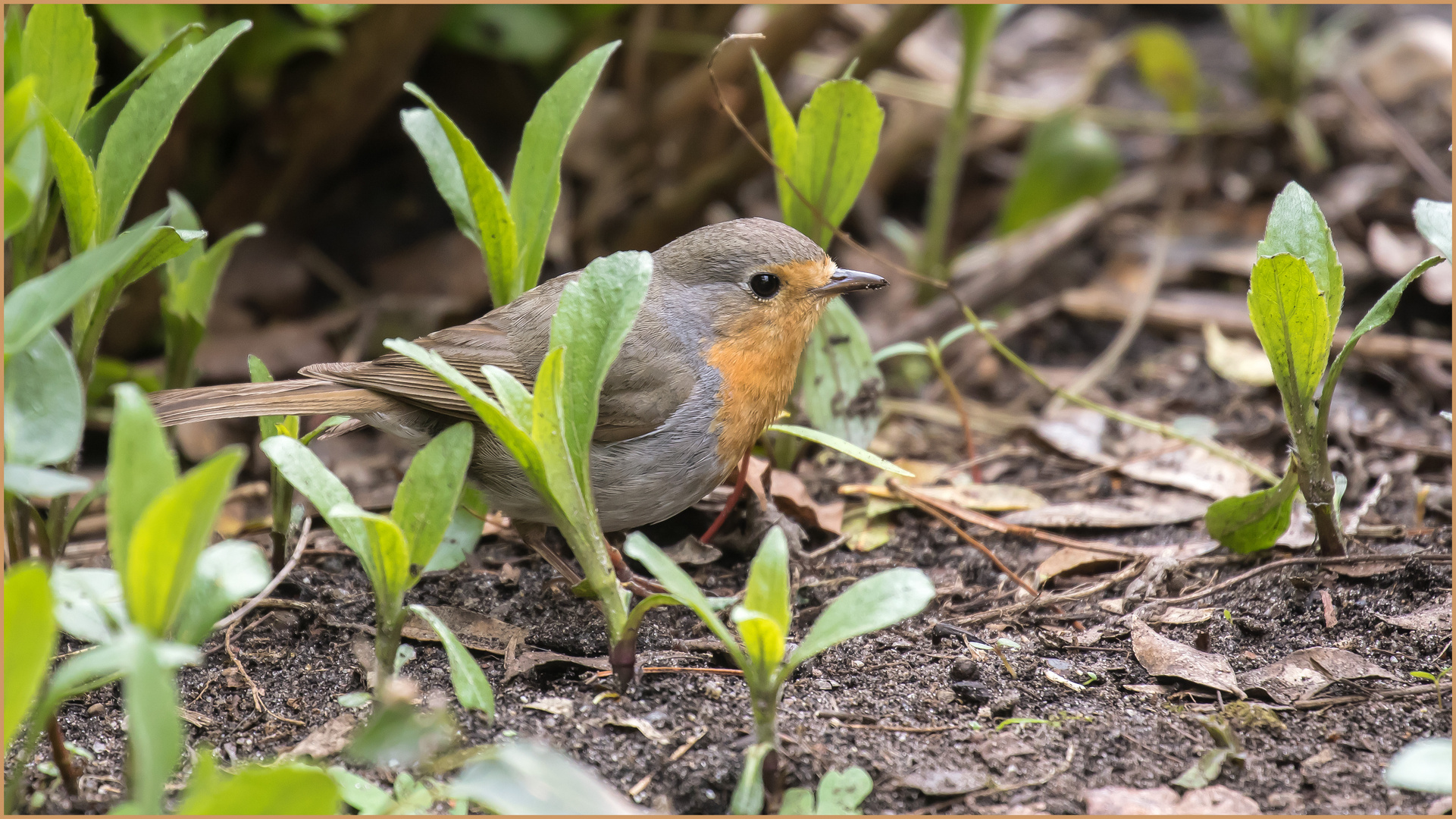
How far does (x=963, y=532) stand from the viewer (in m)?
3.53

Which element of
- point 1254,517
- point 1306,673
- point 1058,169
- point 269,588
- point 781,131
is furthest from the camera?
point 1058,169

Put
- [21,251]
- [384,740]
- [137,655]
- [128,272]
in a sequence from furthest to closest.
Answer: [21,251] < [128,272] < [384,740] < [137,655]

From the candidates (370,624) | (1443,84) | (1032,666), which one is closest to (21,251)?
(370,624)

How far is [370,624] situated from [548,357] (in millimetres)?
1124

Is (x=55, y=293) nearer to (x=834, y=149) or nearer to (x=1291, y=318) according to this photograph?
(x=834, y=149)

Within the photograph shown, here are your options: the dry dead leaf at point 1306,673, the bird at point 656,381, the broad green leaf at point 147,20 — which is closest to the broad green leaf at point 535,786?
the bird at point 656,381

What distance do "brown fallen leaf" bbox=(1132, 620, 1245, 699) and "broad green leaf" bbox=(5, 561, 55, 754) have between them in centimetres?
219

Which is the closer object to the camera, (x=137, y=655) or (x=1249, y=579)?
(x=137, y=655)

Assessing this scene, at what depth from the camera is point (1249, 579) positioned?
317 cm

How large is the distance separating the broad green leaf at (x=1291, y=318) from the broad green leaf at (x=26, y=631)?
2.34m

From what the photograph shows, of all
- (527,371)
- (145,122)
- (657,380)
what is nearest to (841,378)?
(657,380)

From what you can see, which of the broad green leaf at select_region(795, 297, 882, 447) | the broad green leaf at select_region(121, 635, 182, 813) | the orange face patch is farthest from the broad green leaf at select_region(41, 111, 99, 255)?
the broad green leaf at select_region(795, 297, 882, 447)

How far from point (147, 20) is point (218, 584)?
2653 mm

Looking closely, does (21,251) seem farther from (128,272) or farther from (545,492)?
(545,492)
